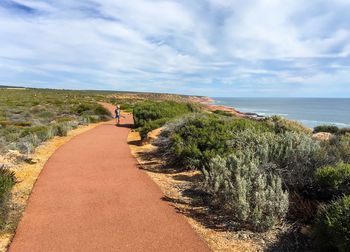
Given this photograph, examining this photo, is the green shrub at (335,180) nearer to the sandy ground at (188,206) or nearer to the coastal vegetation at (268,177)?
the coastal vegetation at (268,177)

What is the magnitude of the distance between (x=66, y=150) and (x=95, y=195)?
6.11m

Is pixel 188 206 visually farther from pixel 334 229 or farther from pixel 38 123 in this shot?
pixel 38 123

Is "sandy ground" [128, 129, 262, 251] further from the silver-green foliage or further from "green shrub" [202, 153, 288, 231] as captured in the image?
the silver-green foliage

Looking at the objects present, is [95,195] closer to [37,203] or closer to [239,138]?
[37,203]

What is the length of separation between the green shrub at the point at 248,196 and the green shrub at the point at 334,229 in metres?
0.87

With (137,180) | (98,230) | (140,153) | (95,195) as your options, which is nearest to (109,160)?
(140,153)

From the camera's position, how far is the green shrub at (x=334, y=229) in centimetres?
405

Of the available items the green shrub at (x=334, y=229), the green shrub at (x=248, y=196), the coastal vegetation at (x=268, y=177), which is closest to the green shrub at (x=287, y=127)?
the coastal vegetation at (x=268, y=177)

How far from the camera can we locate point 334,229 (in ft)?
→ 13.8

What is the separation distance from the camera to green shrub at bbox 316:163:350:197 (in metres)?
5.73

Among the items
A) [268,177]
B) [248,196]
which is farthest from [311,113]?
[248,196]

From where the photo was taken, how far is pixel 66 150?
12977 millimetres

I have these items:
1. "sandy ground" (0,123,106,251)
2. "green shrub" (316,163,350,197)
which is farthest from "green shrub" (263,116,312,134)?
"sandy ground" (0,123,106,251)

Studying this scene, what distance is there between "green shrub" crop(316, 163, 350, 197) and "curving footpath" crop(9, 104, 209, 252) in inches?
100
